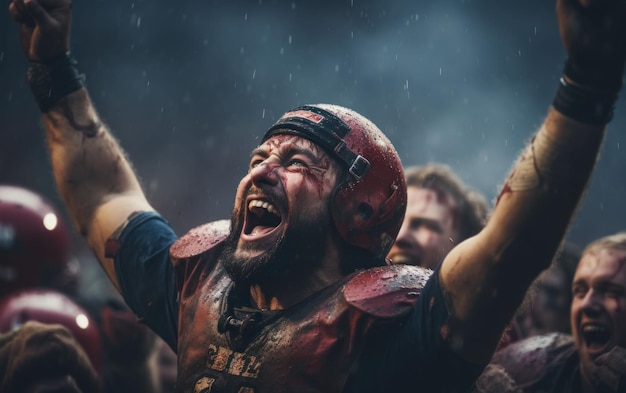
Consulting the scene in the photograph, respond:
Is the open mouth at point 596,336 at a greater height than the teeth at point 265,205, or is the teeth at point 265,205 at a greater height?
the teeth at point 265,205

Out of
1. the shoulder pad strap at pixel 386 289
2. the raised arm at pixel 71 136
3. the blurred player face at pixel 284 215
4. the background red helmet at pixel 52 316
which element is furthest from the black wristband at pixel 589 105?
the background red helmet at pixel 52 316

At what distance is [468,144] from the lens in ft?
37.6

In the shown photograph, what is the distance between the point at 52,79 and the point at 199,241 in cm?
108

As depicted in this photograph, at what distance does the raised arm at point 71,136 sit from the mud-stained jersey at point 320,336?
0.57 meters

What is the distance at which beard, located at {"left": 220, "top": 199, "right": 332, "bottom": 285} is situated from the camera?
3225 mm

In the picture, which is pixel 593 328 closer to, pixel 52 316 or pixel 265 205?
pixel 265 205

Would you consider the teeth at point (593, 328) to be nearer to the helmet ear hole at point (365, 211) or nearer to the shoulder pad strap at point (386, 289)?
the shoulder pad strap at point (386, 289)

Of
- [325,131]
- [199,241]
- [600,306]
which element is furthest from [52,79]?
[600,306]

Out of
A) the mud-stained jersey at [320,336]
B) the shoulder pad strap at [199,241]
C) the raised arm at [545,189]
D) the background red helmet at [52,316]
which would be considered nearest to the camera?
the raised arm at [545,189]

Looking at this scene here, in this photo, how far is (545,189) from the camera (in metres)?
2.62

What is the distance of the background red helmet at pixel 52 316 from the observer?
5.14m

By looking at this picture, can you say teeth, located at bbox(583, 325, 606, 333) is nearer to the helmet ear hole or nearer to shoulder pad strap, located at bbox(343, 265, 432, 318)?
shoulder pad strap, located at bbox(343, 265, 432, 318)

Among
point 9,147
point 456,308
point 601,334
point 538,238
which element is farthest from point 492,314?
point 9,147

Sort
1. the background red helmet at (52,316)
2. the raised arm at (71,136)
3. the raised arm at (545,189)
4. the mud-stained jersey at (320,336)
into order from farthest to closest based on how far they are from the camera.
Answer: the background red helmet at (52,316), the raised arm at (71,136), the mud-stained jersey at (320,336), the raised arm at (545,189)
